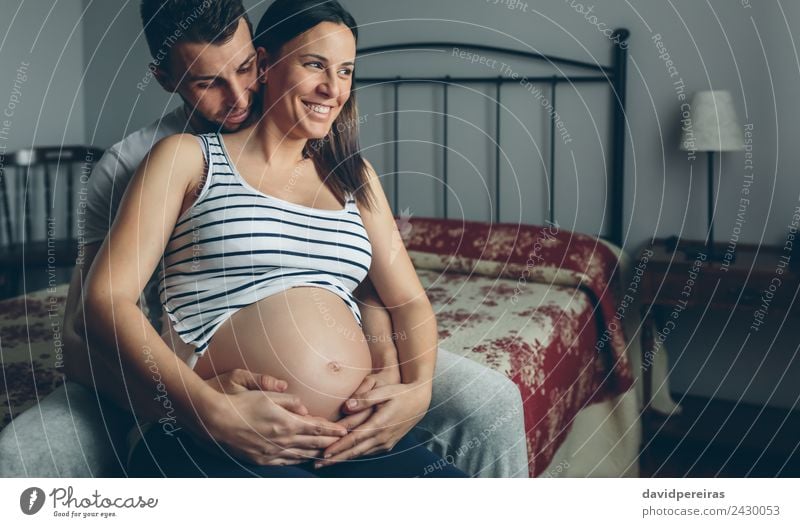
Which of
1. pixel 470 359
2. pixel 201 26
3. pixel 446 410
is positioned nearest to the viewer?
pixel 201 26

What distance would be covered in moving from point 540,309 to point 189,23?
2.28ft

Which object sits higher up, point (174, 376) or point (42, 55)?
point (42, 55)

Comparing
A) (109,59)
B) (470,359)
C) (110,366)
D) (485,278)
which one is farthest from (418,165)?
(110,366)

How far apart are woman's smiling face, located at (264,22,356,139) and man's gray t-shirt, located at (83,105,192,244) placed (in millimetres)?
101

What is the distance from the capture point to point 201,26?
2.19ft

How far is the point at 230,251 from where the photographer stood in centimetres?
67

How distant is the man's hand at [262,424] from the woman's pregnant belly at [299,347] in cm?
1

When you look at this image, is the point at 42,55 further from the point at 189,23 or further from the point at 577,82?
the point at 577,82

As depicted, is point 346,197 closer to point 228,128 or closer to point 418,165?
point 228,128

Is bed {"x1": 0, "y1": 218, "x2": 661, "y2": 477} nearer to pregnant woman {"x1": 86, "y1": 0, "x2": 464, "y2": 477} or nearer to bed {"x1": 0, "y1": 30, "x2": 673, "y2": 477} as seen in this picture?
bed {"x1": 0, "y1": 30, "x2": 673, "y2": 477}

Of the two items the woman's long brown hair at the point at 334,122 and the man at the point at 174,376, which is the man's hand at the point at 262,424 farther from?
the woman's long brown hair at the point at 334,122

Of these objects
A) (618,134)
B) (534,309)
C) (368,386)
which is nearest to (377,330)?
(368,386)

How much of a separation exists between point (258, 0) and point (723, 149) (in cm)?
→ 92

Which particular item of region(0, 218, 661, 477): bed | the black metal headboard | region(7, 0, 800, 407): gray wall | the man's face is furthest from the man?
the black metal headboard
